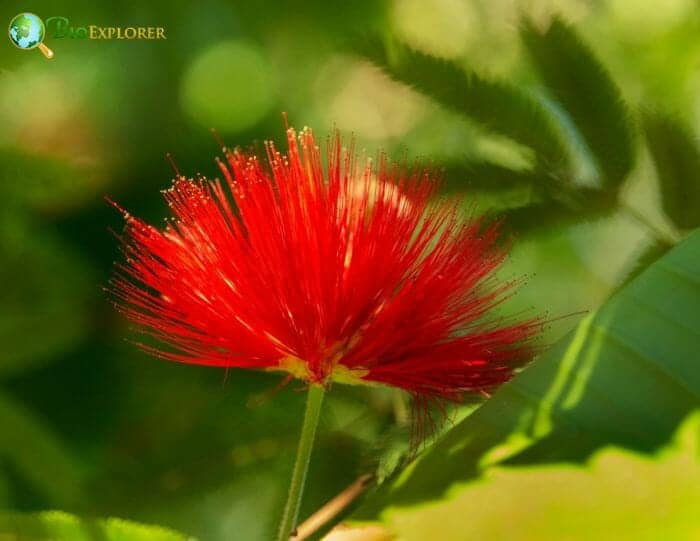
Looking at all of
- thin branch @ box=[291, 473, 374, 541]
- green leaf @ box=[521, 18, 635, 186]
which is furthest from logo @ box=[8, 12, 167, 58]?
thin branch @ box=[291, 473, 374, 541]

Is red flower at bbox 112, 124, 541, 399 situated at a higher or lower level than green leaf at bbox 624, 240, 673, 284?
lower

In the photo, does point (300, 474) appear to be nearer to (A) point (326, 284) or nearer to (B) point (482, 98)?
(A) point (326, 284)

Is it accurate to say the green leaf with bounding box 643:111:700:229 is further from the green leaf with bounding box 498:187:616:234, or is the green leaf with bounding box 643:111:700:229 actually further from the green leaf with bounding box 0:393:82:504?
the green leaf with bounding box 0:393:82:504

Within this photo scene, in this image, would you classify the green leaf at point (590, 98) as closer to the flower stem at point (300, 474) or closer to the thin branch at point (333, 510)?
the thin branch at point (333, 510)

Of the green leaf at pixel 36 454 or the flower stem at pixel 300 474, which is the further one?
the green leaf at pixel 36 454

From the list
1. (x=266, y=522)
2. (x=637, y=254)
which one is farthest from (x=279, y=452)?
(x=637, y=254)

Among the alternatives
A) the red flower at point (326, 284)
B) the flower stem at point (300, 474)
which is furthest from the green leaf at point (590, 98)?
the flower stem at point (300, 474)
